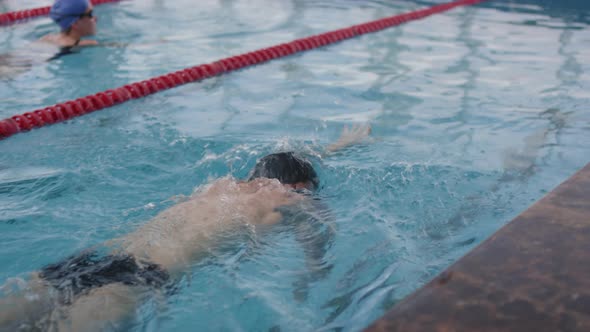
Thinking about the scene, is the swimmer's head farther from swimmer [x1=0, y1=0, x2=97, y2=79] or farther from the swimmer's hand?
the swimmer's hand

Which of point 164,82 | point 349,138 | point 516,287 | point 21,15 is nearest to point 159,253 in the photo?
point 516,287

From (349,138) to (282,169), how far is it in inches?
47.2

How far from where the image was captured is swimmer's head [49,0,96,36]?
6344mm

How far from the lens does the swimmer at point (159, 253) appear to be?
1879 millimetres

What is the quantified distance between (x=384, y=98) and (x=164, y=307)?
3348 mm

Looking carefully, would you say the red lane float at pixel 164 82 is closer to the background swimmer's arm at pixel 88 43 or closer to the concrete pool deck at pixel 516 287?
the background swimmer's arm at pixel 88 43

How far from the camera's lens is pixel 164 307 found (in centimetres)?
209

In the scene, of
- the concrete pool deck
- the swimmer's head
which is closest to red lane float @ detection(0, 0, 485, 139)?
the swimmer's head

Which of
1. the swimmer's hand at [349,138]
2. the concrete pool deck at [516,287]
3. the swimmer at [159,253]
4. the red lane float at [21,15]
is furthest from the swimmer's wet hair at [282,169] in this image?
the red lane float at [21,15]

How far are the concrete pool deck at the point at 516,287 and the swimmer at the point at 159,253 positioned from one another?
3.83 ft

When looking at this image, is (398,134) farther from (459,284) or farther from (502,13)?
(502,13)

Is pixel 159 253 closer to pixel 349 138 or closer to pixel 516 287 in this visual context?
pixel 516 287

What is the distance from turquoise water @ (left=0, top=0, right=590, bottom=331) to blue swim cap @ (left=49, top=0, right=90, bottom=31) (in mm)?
431

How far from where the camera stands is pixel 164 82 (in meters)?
5.17
